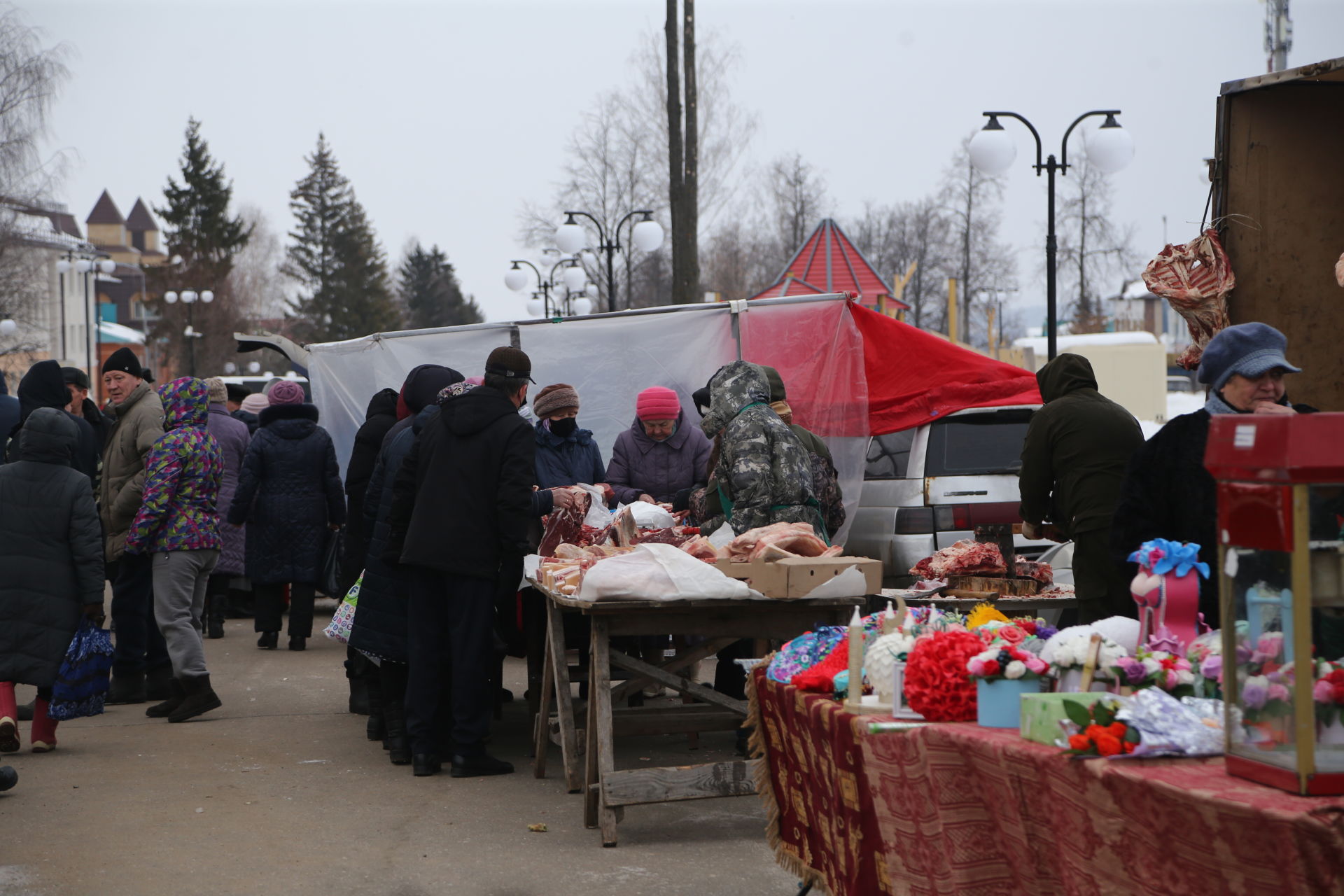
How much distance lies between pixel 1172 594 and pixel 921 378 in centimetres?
729

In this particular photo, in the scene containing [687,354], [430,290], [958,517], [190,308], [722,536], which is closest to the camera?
[722,536]

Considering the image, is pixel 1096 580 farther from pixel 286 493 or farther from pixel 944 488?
pixel 286 493

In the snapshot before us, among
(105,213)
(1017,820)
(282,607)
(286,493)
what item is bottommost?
(282,607)

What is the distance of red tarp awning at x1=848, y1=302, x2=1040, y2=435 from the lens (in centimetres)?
1041

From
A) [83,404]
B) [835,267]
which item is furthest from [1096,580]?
[835,267]

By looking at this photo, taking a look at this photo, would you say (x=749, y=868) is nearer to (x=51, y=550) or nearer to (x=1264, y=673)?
(x=1264, y=673)

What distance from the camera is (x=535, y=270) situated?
103 ft

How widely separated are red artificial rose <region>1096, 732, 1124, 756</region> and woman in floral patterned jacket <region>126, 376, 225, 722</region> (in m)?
6.71

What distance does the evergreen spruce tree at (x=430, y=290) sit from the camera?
9388cm

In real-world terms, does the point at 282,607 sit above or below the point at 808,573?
below

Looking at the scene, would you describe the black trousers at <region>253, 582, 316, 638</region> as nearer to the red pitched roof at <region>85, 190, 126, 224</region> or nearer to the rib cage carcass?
the rib cage carcass

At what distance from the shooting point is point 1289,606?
96.3 inches

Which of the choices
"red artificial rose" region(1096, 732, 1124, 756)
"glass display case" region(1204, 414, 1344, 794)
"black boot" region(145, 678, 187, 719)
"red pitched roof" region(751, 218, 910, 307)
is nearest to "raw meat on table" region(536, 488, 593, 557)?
"black boot" region(145, 678, 187, 719)

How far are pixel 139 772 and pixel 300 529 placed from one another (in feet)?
13.2
